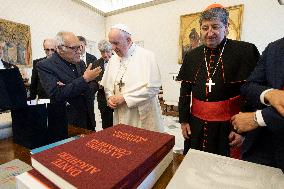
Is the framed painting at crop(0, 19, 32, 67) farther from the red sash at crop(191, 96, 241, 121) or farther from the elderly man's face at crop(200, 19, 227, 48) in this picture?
the red sash at crop(191, 96, 241, 121)

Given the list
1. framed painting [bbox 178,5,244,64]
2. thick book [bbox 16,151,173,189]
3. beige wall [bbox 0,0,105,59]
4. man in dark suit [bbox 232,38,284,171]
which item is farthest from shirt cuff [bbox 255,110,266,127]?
beige wall [bbox 0,0,105,59]

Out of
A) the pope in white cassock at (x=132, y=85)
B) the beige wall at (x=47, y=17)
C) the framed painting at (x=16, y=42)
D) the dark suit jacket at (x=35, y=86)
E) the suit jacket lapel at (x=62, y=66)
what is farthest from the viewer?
the beige wall at (x=47, y=17)

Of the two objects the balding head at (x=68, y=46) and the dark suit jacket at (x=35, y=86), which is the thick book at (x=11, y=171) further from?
the dark suit jacket at (x=35, y=86)

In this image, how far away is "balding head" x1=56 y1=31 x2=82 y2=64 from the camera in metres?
2.09

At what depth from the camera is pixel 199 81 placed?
1.97 m

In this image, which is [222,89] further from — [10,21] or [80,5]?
[80,5]

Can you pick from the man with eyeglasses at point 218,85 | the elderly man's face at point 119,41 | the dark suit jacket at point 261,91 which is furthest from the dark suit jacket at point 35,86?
the dark suit jacket at point 261,91

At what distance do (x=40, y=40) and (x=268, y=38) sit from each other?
6.66 m

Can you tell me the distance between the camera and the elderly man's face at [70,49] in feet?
6.87

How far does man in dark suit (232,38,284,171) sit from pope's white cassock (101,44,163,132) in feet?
3.90

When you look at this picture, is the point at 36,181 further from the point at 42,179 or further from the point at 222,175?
the point at 222,175

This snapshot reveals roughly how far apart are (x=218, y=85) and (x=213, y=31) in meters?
0.46

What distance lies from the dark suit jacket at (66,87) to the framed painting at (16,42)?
4454 millimetres

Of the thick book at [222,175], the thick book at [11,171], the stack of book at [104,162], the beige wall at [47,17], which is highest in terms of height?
the beige wall at [47,17]
